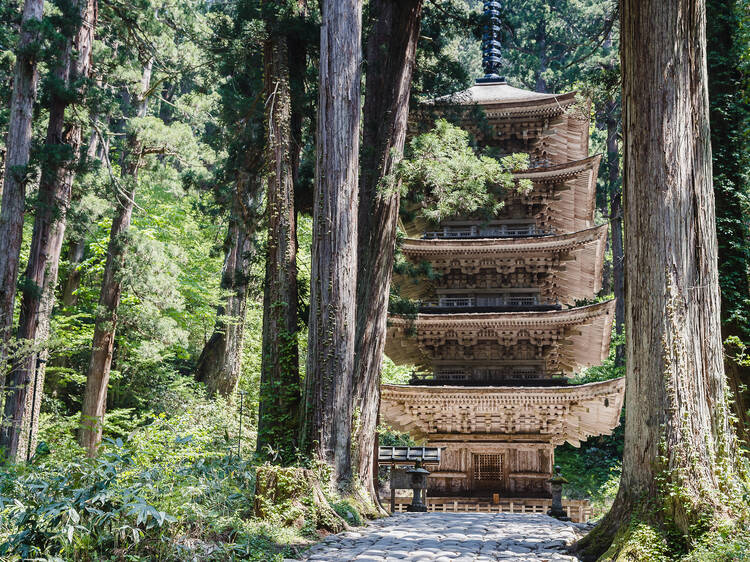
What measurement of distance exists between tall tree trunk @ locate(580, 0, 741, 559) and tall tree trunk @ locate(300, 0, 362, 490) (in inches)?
154

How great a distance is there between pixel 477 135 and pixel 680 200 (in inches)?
529

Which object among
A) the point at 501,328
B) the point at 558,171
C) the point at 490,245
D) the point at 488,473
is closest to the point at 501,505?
the point at 488,473

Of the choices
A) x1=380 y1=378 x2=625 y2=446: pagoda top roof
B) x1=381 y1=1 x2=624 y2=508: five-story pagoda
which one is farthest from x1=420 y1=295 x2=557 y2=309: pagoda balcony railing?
x1=380 y1=378 x2=625 y2=446: pagoda top roof

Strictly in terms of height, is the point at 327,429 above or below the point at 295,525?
above

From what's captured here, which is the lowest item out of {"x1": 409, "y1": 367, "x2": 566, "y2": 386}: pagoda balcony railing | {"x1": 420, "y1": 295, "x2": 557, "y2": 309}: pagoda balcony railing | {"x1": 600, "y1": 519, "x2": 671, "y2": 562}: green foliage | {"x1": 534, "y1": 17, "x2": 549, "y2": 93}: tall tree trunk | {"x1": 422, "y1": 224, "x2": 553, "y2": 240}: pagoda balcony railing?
{"x1": 600, "y1": 519, "x2": 671, "y2": 562}: green foliage

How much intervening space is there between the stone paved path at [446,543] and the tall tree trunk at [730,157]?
350 cm

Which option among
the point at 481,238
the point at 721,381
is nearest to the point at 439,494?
the point at 481,238

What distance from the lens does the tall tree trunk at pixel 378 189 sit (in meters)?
10.7

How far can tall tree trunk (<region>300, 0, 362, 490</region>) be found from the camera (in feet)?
30.5

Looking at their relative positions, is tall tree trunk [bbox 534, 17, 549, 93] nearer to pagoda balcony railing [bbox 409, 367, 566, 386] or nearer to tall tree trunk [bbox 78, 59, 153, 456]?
pagoda balcony railing [bbox 409, 367, 566, 386]

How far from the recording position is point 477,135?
19.2 meters

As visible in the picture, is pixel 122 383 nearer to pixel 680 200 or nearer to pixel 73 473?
pixel 73 473

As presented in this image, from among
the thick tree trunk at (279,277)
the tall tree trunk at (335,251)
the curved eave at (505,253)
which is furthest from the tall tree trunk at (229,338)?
the tall tree trunk at (335,251)

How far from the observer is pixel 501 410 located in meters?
16.4
